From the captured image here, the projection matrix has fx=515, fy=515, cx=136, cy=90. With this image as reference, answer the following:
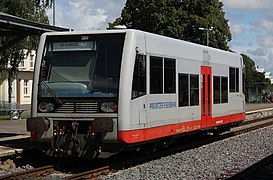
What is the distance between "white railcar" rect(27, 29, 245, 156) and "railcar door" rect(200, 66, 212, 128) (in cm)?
230

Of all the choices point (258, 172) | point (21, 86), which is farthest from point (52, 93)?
point (21, 86)

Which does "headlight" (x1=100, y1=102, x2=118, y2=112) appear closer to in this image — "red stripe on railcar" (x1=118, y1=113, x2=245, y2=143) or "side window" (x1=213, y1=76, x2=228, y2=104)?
"red stripe on railcar" (x1=118, y1=113, x2=245, y2=143)

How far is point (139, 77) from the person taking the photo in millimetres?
10742

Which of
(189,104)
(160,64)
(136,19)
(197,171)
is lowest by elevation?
(197,171)

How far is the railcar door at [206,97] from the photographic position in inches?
571

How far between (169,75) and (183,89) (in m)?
1.01

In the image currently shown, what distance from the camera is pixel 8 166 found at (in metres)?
11.2

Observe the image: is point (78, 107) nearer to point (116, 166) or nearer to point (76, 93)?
point (76, 93)

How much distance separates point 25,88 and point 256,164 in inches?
1986

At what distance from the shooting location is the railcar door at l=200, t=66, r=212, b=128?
14492 mm

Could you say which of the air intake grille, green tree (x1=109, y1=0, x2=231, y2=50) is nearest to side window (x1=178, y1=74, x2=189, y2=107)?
the air intake grille

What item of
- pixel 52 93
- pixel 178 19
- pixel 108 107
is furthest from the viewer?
pixel 178 19

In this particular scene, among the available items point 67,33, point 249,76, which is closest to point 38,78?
point 67,33

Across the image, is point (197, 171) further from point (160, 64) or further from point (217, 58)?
point (217, 58)
